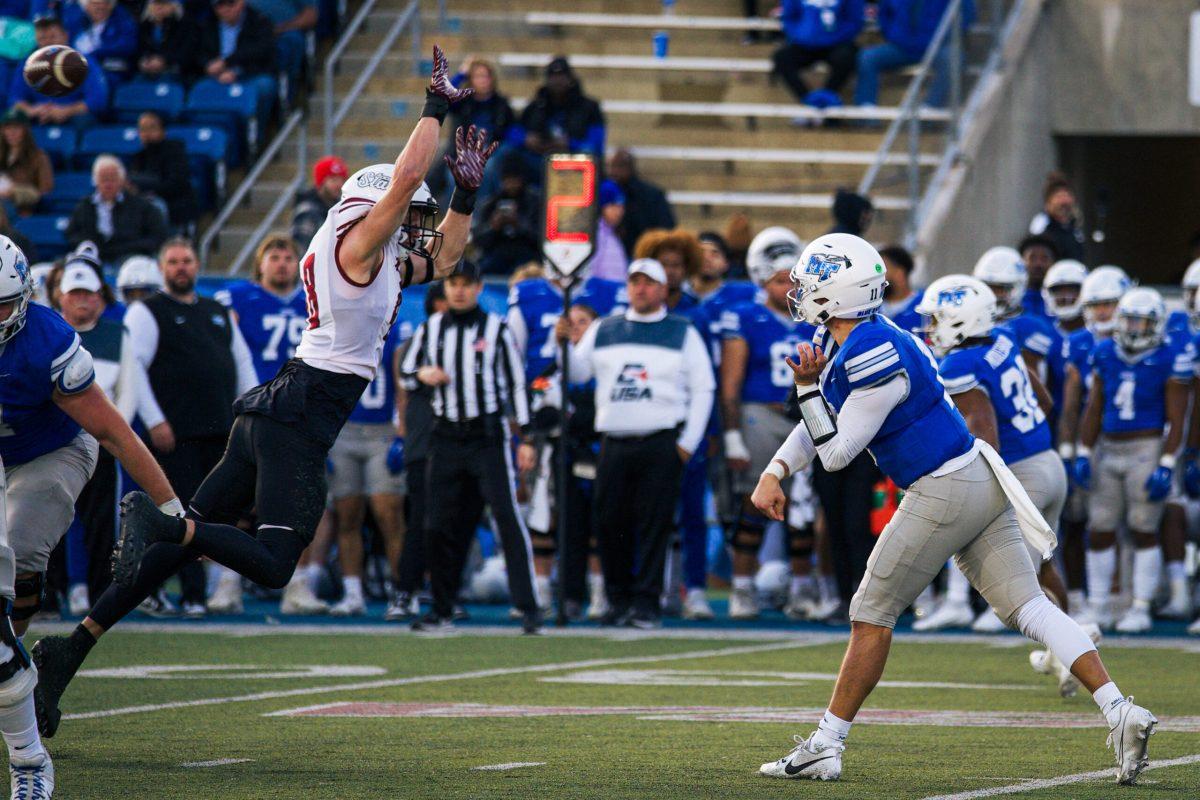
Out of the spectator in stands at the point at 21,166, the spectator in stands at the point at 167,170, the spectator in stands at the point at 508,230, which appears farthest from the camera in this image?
the spectator in stands at the point at 167,170

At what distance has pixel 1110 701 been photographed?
627cm

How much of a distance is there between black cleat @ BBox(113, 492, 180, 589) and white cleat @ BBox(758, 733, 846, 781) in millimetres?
2003

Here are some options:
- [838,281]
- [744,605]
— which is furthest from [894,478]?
[744,605]

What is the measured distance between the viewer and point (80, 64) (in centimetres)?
905

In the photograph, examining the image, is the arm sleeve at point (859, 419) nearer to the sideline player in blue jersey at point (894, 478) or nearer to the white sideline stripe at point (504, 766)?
the sideline player in blue jersey at point (894, 478)

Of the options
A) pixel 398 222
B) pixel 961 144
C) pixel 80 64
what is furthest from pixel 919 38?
pixel 398 222

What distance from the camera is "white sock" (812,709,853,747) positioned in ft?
20.5

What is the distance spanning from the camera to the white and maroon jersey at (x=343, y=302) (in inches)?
267

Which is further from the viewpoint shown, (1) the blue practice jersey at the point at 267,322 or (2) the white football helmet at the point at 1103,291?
(2) the white football helmet at the point at 1103,291

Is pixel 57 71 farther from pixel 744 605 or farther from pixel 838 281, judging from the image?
pixel 744 605

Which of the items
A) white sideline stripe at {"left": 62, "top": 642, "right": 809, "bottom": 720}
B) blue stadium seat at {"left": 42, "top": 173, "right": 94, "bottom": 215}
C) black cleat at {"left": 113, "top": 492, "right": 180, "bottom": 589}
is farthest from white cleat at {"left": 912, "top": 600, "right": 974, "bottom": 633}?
blue stadium seat at {"left": 42, "top": 173, "right": 94, "bottom": 215}

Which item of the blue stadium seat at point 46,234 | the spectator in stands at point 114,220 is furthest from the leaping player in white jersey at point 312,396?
the blue stadium seat at point 46,234

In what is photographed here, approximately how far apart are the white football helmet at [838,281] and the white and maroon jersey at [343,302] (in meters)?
1.39

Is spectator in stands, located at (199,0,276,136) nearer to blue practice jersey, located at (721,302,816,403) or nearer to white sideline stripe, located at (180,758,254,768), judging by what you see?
blue practice jersey, located at (721,302,816,403)
